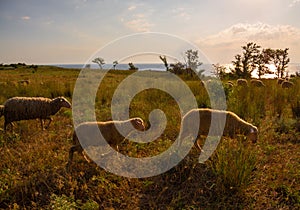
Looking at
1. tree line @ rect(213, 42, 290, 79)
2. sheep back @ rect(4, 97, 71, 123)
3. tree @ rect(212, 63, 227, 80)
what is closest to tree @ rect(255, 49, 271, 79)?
tree line @ rect(213, 42, 290, 79)

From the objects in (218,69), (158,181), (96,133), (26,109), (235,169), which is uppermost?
(218,69)

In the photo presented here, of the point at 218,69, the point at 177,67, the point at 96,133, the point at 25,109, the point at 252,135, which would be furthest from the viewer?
the point at 218,69

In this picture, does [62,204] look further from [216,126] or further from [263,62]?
[263,62]

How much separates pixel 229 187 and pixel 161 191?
3.45 ft

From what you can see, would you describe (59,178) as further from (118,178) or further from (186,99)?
(186,99)

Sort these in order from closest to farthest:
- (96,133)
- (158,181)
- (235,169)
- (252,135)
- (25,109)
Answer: (235,169)
(158,181)
(96,133)
(252,135)
(25,109)

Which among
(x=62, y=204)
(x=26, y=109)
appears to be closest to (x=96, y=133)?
(x=62, y=204)

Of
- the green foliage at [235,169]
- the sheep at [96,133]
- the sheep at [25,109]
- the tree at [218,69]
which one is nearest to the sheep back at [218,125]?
the sheep at [96,133]

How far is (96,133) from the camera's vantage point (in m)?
5.11

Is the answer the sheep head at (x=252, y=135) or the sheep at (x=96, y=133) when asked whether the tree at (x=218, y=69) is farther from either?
the sheep at (x=96, y=133)

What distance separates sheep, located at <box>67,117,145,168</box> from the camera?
497 cm

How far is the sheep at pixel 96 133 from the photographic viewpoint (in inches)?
196

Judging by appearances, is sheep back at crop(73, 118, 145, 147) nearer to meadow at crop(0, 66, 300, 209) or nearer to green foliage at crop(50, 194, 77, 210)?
meadow at crop(0, 66, 300, 209)

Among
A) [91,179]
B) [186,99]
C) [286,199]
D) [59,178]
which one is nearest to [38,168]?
[59,178]
